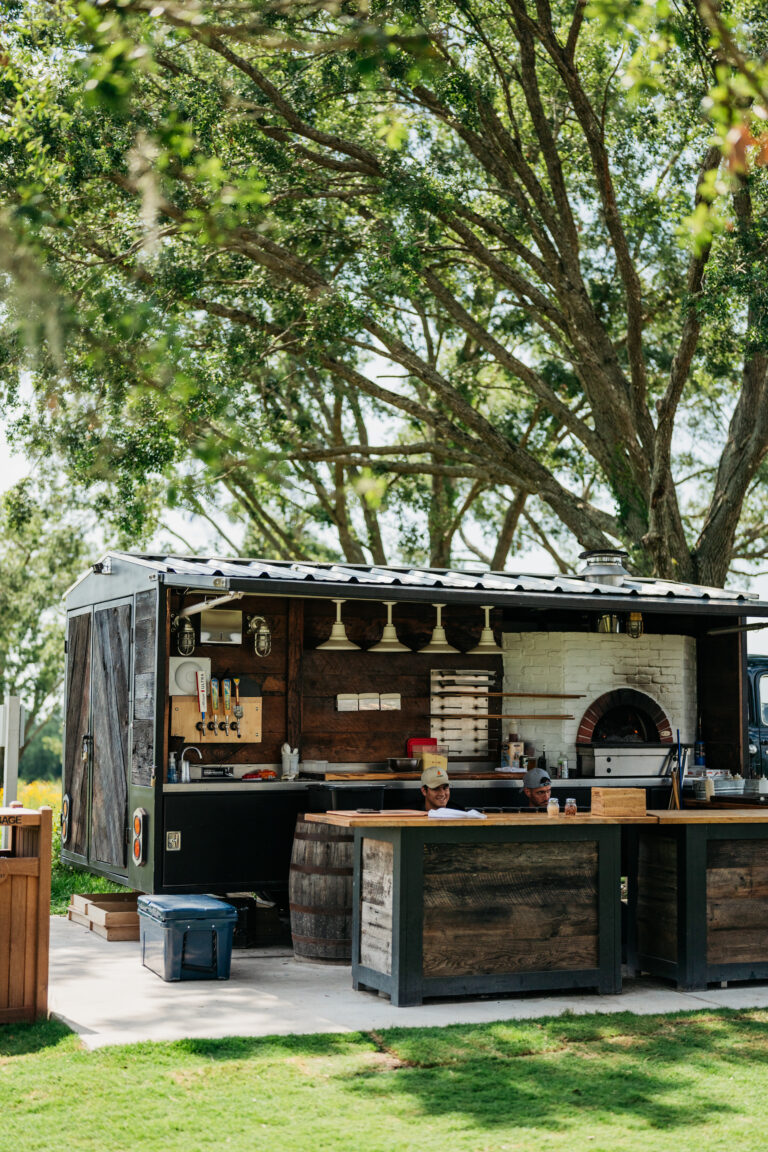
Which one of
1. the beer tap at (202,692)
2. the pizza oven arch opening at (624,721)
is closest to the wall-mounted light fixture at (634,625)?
the pizza oven arch opening at (624,721)

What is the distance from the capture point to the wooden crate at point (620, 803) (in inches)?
313

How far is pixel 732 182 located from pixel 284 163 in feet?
14.9

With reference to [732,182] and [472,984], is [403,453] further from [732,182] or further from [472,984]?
[472,984]

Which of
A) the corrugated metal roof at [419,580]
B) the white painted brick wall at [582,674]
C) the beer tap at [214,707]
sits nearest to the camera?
the corrugated metal roof at [419,580]

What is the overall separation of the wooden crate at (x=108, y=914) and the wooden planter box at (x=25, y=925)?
297 centimetres

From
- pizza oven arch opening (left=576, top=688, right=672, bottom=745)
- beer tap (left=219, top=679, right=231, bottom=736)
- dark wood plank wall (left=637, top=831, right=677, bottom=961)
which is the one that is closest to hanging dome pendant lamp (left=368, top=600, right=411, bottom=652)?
beer tap (left=219, top=679, right=231, bottom=736)

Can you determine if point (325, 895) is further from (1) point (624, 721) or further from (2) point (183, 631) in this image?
(1) point (624, 721)

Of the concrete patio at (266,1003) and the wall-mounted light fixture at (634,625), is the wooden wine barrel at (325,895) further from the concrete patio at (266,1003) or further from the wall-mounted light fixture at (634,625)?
the wall-mounted light fixture at (634,625)

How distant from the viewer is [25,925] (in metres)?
6.63

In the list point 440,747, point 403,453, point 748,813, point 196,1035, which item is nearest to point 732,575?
point 403,453

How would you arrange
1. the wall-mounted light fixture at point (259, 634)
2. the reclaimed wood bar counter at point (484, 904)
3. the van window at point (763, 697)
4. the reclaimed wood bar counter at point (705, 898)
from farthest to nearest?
the van window at point (763, 697), the wall-mounted light fixture at point (259, 634), the reclaimed wood bar counter at point (705, 898), the reclaimed wood bar counter at point (484, 904)

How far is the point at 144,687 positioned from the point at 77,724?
210cm

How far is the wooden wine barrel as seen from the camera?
880cm

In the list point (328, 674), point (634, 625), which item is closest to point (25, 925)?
point (328, 674)
